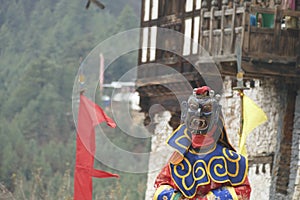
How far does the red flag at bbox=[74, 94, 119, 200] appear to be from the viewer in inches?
656

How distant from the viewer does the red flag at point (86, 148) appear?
54.6ft

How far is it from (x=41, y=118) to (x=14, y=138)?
8.99 m

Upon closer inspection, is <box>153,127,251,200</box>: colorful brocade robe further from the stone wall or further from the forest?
the forest

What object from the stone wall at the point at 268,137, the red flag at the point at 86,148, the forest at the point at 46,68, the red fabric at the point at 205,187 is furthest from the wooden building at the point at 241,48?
the forest at the point at 46,68

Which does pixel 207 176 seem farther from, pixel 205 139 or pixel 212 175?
pixel 205 139

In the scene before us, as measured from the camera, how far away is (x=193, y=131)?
416 inches

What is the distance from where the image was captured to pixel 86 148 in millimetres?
16938

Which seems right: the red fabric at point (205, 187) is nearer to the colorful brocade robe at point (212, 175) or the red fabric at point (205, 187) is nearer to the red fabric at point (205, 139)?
the colorful brocade robe at point (212, 175)

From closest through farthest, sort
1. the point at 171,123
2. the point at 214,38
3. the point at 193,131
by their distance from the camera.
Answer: the point at 193,131 < the point at 214,38 < the point at 171,123

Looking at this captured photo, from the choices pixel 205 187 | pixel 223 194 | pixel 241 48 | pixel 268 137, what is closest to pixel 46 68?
pixel 268 137

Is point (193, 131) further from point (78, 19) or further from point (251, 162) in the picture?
point (78, 19)

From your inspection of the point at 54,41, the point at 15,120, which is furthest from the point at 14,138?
the point at 54,41

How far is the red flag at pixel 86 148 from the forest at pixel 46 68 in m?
34.8

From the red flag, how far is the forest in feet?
114
